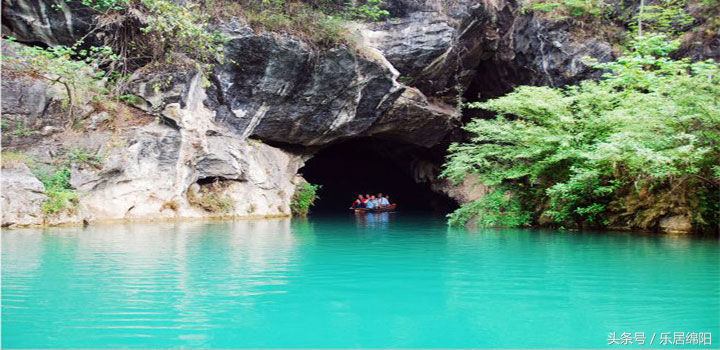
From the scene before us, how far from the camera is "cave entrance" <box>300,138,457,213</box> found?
86.0ft

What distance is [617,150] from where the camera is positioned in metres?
9.41

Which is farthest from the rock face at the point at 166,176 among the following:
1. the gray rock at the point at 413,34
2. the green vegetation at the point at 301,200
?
the gray rock at the point at 413,34

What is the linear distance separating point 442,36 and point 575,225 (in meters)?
8.49

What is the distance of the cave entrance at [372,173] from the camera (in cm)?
2620

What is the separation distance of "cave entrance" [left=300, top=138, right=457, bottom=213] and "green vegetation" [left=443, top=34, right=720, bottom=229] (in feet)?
36.8

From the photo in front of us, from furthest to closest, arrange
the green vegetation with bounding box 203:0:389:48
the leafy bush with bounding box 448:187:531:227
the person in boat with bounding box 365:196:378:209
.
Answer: the person in boat with bounding box 365:196:378:209 < the green vegetation with bounding box 203:0:389:48 < the leafy bush with bounding box 448:187:531:227

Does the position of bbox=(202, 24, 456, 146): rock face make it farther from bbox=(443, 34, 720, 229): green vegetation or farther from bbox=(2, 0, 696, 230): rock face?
bbox=(443, 34, 720, 229): green vegetation

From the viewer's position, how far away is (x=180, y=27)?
1461cm

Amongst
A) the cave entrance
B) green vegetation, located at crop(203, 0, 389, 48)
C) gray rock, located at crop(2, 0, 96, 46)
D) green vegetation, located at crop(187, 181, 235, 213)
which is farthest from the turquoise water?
the cave entrance

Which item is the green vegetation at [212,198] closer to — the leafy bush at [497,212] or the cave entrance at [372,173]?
the leafy bush at [497,212]

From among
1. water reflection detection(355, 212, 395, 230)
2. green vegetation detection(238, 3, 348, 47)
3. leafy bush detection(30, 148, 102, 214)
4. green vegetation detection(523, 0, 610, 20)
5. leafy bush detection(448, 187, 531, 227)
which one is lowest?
water reflection detection(355, 212, 395, 230)

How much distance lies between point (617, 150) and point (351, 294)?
6.65 m

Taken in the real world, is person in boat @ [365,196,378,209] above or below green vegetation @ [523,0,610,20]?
below

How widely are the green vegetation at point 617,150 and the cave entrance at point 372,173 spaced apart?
36.8 feet
